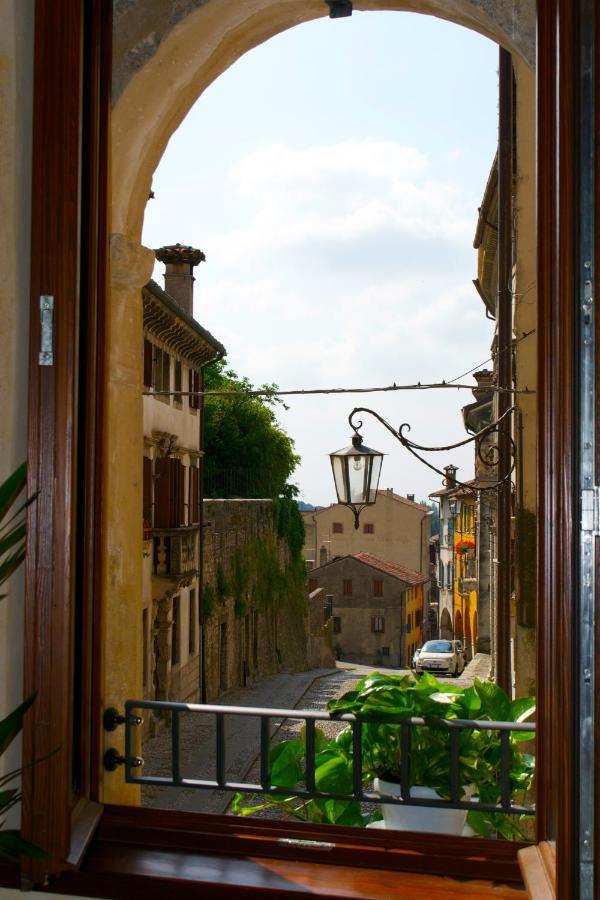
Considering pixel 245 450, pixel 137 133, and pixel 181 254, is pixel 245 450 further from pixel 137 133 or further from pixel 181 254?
pixel 137 133

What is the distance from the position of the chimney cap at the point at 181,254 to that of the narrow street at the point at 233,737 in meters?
6.96

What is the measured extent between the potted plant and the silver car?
18.7 meters

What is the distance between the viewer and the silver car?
68.2ft

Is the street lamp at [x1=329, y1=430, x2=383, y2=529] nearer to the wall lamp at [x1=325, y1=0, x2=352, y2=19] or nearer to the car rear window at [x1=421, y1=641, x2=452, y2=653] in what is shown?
the wall lamp at [x1=325, y1=0, x2=352, y2=19]

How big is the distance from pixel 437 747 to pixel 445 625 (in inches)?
1317

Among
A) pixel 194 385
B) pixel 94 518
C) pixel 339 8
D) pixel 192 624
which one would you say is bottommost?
pixel 192 624

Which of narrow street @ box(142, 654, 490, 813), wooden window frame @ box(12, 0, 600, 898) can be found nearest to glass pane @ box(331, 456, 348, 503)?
wooden window frame @ box(12, 0, 600, 898)

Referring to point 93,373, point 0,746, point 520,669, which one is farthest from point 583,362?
point 520,669

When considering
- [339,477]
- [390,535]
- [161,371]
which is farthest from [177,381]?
[390,535]

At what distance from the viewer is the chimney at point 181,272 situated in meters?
14.8

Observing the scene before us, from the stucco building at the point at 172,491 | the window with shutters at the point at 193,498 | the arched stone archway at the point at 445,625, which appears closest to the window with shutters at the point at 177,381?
the stucco building at the point at 172,491

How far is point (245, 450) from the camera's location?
19.0m

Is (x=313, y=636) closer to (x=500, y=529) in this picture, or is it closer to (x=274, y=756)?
(x=500, y=529)

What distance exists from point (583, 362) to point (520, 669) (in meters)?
2.93
